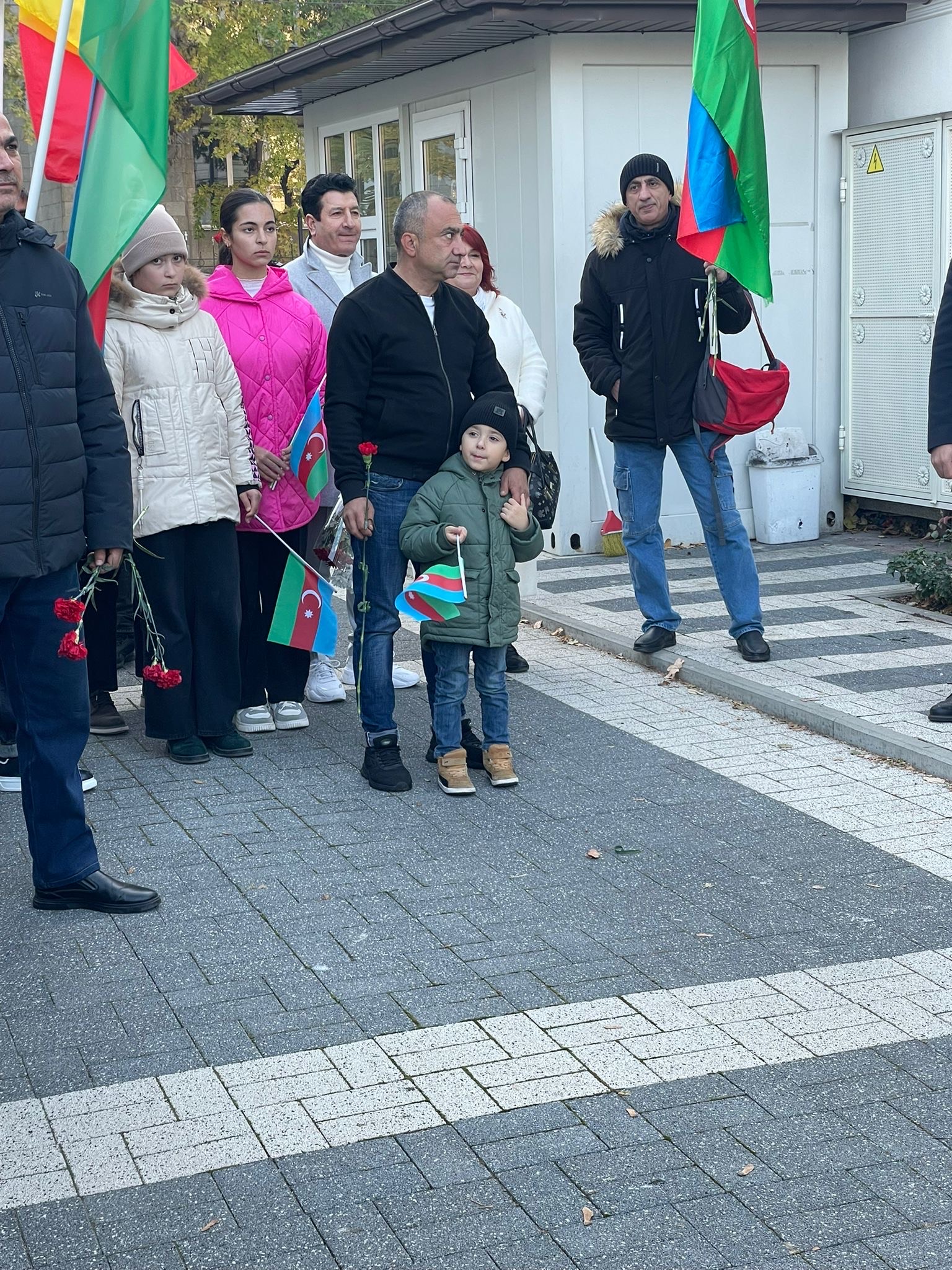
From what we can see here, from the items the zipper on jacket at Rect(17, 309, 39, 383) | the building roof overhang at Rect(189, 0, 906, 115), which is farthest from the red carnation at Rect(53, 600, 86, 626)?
the building roof overhang at Rect(189, 0, 906, 115)

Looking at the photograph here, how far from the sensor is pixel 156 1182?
338 cm

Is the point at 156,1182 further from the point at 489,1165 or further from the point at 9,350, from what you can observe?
the point at 9,350

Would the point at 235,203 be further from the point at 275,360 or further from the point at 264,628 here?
the point at 264,628

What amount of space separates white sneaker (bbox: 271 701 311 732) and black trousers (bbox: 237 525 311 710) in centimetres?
4

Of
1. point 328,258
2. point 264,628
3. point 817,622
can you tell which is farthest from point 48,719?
point 817,622

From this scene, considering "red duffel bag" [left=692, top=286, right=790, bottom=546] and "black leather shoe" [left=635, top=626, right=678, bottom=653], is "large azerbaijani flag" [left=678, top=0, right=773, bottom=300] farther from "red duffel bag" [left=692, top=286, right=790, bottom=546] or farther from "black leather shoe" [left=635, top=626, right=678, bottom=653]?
"black leather shoe" [left=635, top=626, right=678, bottom=653]

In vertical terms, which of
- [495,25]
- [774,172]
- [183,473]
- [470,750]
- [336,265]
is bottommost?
[470,750]

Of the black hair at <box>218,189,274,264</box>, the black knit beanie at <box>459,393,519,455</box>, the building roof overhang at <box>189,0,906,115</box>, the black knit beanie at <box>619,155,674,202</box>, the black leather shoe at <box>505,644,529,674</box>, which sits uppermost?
the building roof overhang at <box>189,0,906,115</box>

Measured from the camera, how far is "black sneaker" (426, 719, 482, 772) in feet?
21.3

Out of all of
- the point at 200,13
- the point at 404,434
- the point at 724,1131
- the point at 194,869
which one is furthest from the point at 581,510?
the point at 200,13

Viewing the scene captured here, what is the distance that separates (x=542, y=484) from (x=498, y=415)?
1.15 metres

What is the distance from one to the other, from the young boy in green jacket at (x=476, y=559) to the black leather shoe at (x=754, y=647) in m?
2.10

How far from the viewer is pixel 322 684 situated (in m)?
7.77

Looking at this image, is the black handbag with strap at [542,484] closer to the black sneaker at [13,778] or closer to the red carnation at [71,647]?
the black sneaker at [13,778]
